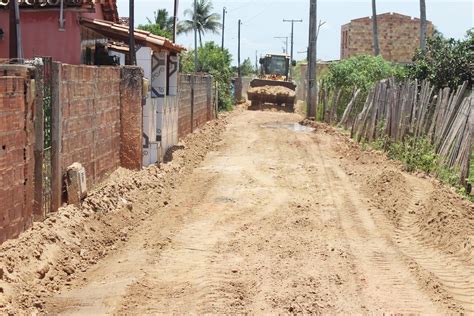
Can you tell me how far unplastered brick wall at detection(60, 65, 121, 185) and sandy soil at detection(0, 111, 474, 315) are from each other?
48 cm

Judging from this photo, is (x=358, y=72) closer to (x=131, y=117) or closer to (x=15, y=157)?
(x=131, y=117)

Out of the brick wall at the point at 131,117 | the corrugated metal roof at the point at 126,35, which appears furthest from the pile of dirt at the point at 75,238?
Answer: the corrugated metal roof at the point at 126,35

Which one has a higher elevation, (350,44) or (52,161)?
(350,44)

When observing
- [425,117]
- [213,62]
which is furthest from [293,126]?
[213,62]

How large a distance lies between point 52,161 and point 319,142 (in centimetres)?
1455

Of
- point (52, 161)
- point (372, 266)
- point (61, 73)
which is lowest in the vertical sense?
point (372, 266)

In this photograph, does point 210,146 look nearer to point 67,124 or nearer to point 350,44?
point 67,124

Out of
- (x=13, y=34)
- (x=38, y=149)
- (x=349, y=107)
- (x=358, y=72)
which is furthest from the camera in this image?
(x=358, y=72)

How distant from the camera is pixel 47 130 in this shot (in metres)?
9.05

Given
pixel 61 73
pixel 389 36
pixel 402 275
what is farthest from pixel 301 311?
pixel 389 36

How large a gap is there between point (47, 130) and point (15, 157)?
1.28 metres

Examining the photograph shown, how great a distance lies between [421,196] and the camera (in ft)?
41.4

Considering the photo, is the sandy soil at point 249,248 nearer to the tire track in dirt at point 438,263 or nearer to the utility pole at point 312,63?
the tire track in dirt at point 438,263

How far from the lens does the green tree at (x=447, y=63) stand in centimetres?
1961
